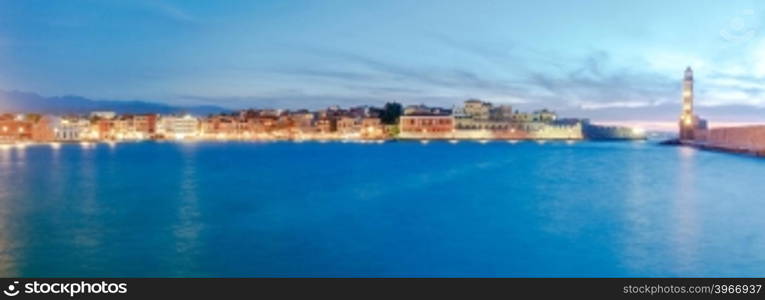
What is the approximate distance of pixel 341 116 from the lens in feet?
306

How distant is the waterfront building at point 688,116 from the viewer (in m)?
60.5

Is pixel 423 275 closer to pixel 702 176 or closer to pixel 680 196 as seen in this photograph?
pixel 680 196

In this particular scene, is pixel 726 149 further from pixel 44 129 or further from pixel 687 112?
pixel 44 129

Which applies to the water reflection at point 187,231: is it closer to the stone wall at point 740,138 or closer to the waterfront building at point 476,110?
the stone wall at point 740,138

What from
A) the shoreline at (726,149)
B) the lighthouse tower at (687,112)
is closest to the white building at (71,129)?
the lighthouse tower at (687,112)

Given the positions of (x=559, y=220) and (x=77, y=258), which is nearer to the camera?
(x=77, y=258)

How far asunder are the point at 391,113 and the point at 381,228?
7856 cm

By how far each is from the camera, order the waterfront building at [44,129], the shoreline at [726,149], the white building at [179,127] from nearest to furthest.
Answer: the shoreline at [726,149] → the waterfront building at [44,129] → the white building at [179,127]

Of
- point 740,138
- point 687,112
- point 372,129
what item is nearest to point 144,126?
point 372,129

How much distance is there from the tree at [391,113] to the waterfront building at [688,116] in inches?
1445

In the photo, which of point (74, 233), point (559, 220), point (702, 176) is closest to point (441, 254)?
point (559, 220)
